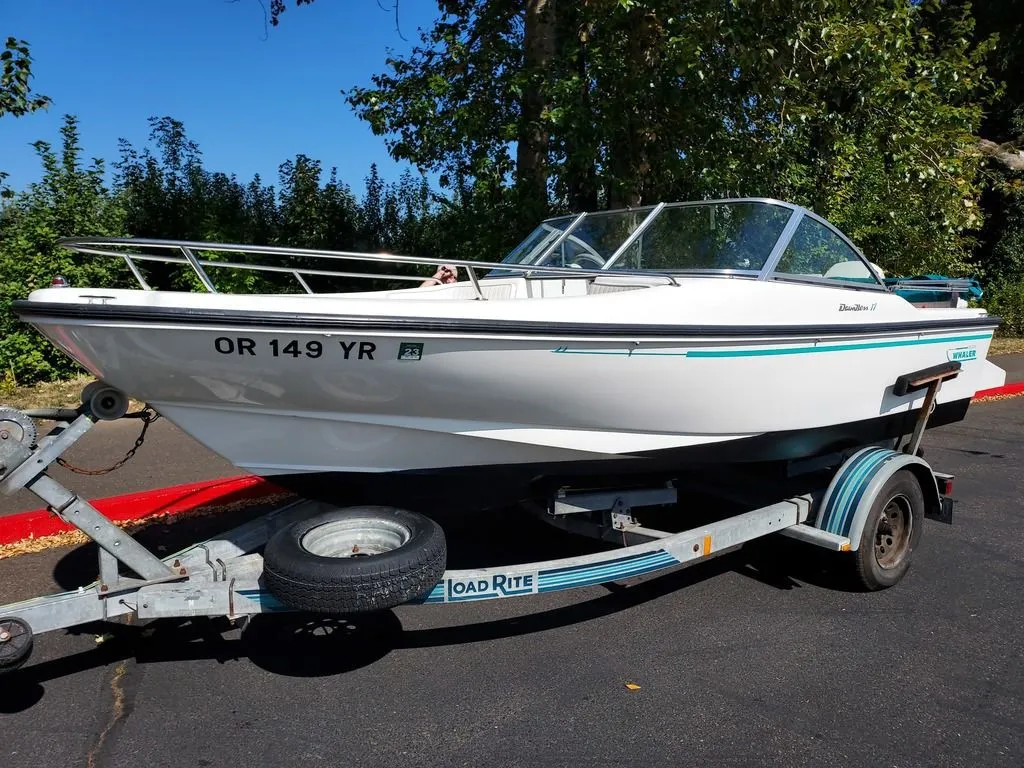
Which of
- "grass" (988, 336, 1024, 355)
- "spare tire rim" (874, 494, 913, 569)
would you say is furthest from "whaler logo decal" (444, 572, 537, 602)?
"grass" (988, 336, 1024, 355)

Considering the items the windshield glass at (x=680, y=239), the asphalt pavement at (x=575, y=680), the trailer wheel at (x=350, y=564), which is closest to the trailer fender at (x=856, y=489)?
the asphalt pavement at (x=575, y=680)

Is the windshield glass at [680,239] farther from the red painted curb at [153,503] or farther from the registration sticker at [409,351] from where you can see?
the red painted curb at [153,503]

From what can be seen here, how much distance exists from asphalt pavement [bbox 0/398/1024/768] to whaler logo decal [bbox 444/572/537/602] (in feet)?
1.23

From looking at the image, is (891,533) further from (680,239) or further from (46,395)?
(46,395)

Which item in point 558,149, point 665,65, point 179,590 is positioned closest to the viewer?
point 179,590

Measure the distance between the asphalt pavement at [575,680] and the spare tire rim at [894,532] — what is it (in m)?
0.18

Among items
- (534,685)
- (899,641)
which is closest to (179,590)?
(534,685)

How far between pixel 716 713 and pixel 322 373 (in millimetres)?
2014

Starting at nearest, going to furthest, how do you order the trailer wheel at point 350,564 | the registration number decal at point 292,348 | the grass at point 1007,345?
the trailer wheel at point 350,564 < the registration number decal at point 292,348 < the grass at point 1007,345

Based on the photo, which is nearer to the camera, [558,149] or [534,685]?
[534,685]

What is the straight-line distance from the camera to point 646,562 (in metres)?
3.43

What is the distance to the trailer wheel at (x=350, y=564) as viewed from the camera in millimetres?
2752

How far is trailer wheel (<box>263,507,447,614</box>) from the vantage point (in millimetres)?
2752

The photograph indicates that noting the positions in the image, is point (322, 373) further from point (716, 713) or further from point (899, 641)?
point (899, 641)
